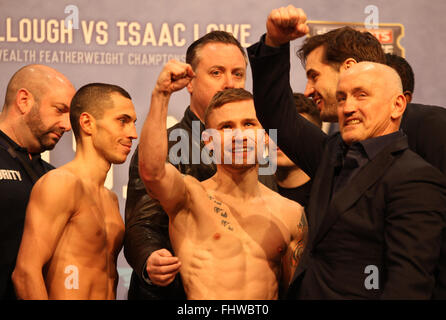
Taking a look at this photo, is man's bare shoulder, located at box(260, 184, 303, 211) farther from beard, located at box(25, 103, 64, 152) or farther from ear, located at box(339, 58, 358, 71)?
beard, located at box(25, 103, 64, 152)

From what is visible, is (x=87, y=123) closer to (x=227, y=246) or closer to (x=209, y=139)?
(x=209, y=139)

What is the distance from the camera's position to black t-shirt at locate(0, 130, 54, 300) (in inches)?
89.8

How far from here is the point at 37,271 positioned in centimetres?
191

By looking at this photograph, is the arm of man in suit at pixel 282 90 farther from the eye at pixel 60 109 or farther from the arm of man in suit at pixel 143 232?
the eye at pixel 60 109

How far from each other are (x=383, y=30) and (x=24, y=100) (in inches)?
83.3

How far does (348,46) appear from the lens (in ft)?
7.89

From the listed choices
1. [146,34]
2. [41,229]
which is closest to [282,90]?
[41,229]

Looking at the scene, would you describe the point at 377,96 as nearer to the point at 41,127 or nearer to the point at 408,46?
the point at 41,127

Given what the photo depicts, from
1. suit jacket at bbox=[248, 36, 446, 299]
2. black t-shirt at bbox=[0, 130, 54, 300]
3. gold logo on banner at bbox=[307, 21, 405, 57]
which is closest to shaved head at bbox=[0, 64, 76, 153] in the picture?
black t-shirt at bbox=[0, 130, 54, 300]

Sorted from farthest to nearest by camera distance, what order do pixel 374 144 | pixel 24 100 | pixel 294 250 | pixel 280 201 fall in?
pixel 24 100 → pixel 280 201 → pixel 294 250 → pixel 374 144

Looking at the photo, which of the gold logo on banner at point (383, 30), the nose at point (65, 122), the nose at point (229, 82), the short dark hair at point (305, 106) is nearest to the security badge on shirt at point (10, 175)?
the nose at point (65, 122)
